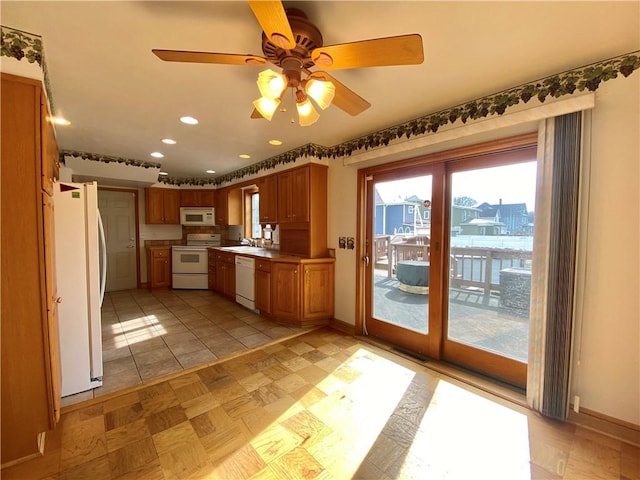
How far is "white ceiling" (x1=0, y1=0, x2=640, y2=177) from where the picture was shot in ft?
4.28

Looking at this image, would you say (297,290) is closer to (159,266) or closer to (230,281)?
(230,281)

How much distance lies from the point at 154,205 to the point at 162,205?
0.15 metres

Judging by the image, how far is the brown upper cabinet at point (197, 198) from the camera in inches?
230

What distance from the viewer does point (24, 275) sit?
1.51m

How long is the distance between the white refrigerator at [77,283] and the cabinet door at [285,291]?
1.87 m

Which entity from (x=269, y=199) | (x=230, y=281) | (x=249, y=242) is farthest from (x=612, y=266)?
(x=249, y=242)

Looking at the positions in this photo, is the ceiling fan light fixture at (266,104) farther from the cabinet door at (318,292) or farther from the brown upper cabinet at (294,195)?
the cabinet door at (318,292)

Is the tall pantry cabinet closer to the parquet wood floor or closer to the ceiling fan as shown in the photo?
the parquet wood floor

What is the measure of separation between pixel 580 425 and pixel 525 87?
7.93ft

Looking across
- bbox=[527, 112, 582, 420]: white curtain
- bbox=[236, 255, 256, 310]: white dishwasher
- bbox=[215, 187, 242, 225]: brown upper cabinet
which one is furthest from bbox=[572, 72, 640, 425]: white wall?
bbox=[215, 187, 242, 225]: brown upper cabinet

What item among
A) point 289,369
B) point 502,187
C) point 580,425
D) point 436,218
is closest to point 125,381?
point 289,369

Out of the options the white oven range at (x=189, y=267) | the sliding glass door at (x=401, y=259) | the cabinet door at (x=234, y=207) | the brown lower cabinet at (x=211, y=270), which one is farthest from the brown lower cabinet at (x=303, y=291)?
the white oven range at (x=189, y=267)

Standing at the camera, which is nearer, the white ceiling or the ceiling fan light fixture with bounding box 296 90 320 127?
the white ceiling

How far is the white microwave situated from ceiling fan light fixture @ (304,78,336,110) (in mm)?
5025
